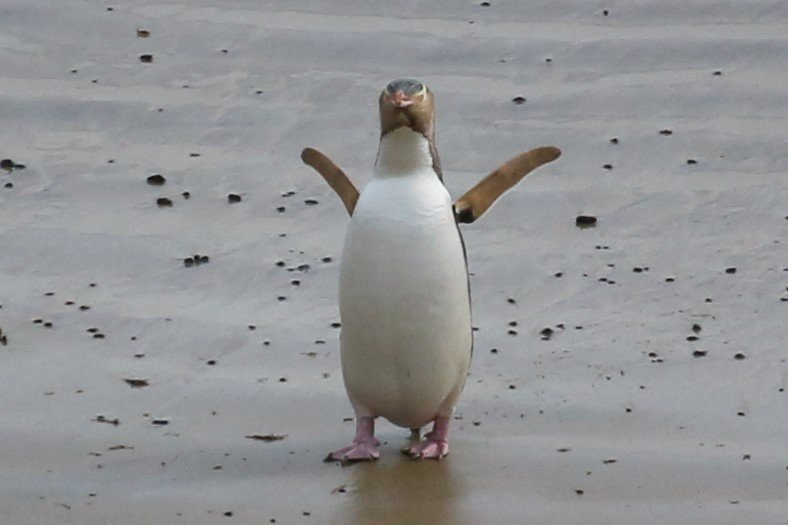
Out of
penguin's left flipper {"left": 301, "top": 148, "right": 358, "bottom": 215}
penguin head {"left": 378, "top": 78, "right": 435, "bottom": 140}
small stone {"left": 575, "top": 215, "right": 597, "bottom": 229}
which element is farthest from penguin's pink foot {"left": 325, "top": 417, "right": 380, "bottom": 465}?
small stone {"left": 575, "top": 215, "right": 597, "bottom": 229}

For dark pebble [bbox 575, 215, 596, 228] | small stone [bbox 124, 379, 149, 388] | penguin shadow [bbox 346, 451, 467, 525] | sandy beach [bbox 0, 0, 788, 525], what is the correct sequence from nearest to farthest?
1. penguin shadow [bbox 346, 451, 467, 525]
2. sandy beach [bbox 0, 0, 788, 525]
3. small stone [bbox 124, 379, 149, 388]
4. dark pebble [bbox 575, 215, 596, 228]

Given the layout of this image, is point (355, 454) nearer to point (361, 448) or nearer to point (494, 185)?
point (361, 448)

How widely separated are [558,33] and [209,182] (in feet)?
4.38

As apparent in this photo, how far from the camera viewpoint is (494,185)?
3.87m

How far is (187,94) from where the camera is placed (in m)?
5.86

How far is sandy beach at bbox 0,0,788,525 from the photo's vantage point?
145 inches

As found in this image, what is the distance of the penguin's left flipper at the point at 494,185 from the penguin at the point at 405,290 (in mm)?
17

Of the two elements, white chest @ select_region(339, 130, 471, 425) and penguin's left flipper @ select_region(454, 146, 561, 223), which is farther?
penguin's left flipper @ select_region(454, 146, 561, 223)

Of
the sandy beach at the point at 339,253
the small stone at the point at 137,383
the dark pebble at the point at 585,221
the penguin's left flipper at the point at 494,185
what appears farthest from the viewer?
the dark pebble at the point at 585,221

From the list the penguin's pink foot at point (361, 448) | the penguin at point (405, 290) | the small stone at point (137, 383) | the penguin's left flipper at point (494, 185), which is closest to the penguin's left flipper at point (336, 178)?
the penguin at point (405, 290)

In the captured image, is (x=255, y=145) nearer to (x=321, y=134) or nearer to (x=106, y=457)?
(x=321, y=134)

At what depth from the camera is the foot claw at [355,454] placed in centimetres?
376

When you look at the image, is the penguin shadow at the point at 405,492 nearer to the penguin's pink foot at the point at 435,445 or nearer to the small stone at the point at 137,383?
the penguin's pink foot at the point at 435,445

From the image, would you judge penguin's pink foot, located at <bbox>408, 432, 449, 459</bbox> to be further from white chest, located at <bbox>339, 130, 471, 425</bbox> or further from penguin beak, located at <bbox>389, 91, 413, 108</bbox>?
penguin beak, located at <bbox>389, 91, 413, 108</bbox>
